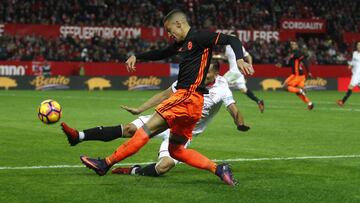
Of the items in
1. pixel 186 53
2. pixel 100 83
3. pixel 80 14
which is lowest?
pixel 100 83

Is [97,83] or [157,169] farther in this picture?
[97,83]

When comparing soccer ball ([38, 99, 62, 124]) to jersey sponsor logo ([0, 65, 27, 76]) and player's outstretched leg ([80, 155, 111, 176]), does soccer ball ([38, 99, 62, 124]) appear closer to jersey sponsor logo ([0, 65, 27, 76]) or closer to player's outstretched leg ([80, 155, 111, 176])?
player's outstretched leg ([80, 155, 111, 176])

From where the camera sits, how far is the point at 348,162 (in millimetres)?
10688

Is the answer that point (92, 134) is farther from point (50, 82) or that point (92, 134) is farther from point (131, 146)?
point (50, 82)

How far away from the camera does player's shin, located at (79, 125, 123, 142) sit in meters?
9.12

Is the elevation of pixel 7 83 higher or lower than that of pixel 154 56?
lower

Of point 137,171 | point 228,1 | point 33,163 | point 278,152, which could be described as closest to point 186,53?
point 137,171

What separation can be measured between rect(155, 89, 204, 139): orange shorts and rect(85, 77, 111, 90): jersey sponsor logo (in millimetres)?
30512

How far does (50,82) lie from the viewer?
124 ft

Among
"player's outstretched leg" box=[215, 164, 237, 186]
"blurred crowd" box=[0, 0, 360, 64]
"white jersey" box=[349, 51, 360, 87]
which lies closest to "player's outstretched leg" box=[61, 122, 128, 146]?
"player's outstretched leg" box=[215, 164, 237, 186]

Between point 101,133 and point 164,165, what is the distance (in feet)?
2.99

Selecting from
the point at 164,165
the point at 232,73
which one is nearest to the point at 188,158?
the point at 164,165

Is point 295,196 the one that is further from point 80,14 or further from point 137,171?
point 80,14

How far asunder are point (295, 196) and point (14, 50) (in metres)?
34.3
